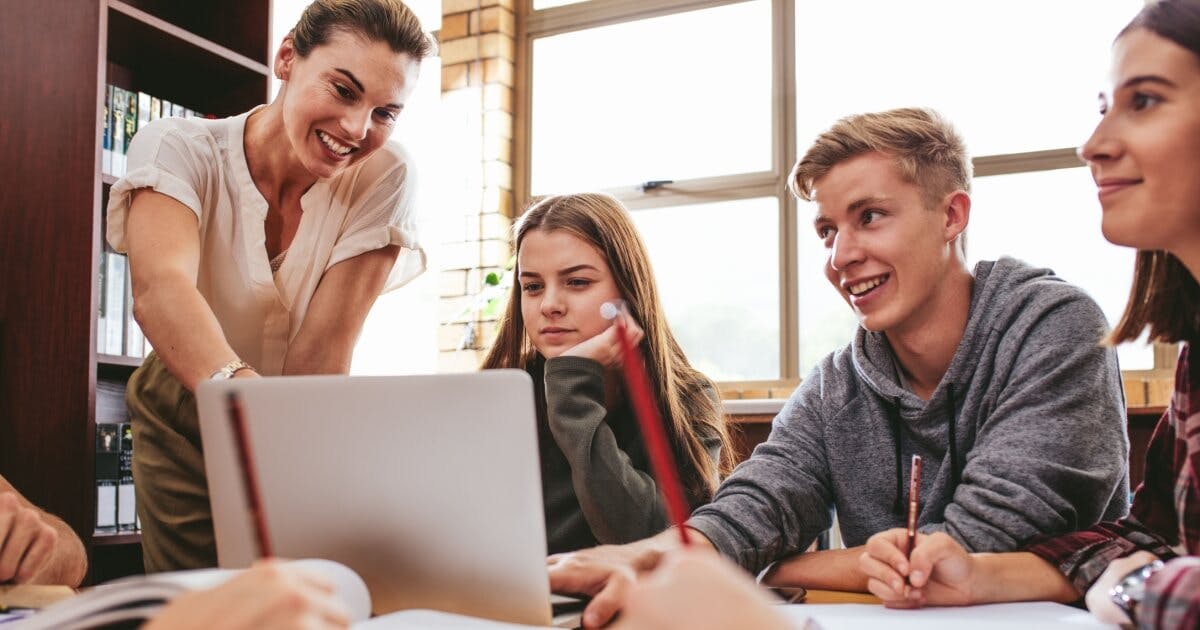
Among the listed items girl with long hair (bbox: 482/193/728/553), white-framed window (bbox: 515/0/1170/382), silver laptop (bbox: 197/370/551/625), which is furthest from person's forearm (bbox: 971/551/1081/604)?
white-framed window (bbox: 515/0/1170/382)

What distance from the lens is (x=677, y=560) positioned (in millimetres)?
488

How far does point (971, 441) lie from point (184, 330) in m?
1.03

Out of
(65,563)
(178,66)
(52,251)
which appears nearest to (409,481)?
(65,563)

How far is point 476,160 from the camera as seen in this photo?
12.9 ft

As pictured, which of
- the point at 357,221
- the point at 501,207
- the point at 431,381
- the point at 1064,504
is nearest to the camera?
the point at 431,381

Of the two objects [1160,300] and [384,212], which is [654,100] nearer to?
[384,212]

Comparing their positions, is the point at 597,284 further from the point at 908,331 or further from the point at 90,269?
the point at 90,269

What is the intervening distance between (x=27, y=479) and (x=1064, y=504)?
1880 mm

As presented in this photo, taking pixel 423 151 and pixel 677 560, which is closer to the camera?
pixel 677 560

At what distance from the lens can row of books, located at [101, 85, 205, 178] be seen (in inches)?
90.5

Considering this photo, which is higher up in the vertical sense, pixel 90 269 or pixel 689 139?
Result: pixel 689 139

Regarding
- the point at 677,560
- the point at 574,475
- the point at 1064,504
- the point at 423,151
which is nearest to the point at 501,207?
the point at 423,151

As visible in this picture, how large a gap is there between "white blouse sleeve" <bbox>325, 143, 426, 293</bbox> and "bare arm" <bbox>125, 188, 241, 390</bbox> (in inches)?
9.8

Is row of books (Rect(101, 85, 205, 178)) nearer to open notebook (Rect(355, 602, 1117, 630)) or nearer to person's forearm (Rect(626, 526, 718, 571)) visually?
→ person's forearm (Rect(626, 526, 718, 571))
